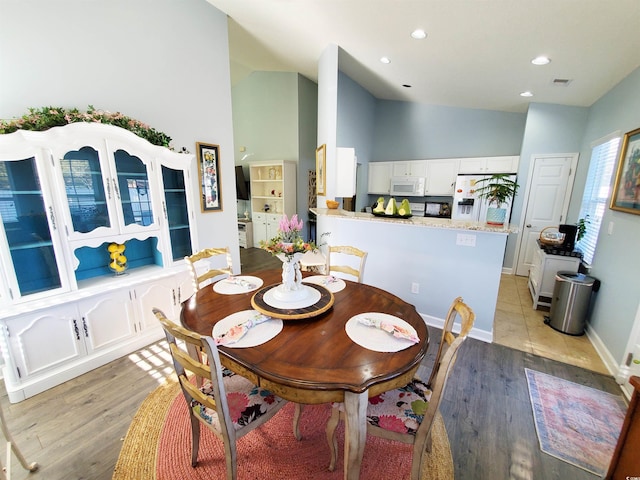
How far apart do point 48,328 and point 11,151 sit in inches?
49.2

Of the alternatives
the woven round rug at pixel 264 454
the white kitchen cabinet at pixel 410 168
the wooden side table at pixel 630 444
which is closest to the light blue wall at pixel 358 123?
the white kitchen cabinet at pixel 410 168

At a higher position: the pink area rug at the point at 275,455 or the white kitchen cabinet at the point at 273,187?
the white kitchen cabinet at the point at 273,187

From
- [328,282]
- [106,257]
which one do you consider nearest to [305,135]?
[106,257]

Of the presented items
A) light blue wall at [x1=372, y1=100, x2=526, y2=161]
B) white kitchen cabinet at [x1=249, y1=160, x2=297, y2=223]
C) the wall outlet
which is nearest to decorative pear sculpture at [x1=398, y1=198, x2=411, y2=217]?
the wall outlet

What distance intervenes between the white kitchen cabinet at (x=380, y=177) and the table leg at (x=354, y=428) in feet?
16.4

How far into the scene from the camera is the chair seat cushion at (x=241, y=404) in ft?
4.05

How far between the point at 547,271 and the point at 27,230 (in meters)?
5.11

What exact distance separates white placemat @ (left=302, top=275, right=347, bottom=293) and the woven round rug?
858 mm

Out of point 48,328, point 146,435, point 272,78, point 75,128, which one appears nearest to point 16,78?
point 75,128

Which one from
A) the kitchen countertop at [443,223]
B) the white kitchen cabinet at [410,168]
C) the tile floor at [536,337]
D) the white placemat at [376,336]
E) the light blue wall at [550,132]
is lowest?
the tile floor at [536,337]

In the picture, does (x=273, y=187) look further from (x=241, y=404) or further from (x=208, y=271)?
(x=241, y=404)

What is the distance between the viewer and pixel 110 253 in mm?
2381

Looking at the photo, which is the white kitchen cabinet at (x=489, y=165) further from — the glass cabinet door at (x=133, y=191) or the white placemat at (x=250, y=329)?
the glass cabinet door at (x=133, y=191)

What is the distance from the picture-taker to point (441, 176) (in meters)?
4.98
